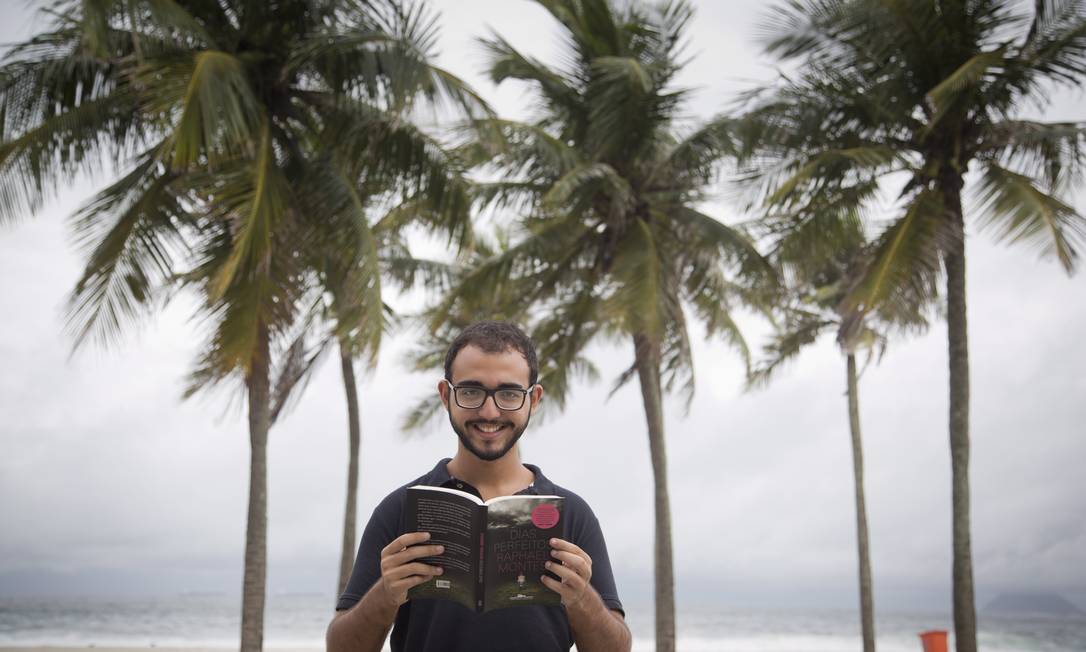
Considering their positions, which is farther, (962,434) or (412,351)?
(412,351)

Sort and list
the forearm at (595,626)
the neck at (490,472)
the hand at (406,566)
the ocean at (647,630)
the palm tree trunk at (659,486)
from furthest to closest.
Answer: the ocean at (647,630) < the palm tree trunk at (659,486) < the neck at (490,472) < the forearm at (595,626) < the hand at (406,566)

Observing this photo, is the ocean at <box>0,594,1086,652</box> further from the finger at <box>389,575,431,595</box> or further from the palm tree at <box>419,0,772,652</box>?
the finger at <box>389,575,431,595</box>

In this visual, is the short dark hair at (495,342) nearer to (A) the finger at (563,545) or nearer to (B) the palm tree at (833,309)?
(A) the finger at (563,545)

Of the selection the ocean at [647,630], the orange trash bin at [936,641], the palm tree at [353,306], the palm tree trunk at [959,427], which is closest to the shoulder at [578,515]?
the palm tree at [353,306]

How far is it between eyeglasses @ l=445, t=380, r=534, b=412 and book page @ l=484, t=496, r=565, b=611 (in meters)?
0.31

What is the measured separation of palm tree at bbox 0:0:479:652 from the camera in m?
9.91

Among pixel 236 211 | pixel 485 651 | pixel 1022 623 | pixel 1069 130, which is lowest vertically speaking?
pixel 1022 623

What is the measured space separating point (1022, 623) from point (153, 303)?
6271 cm

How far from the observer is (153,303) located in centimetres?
1088

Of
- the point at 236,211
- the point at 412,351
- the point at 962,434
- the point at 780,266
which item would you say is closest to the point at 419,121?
the point at 236,211

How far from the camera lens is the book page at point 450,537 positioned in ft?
8.09

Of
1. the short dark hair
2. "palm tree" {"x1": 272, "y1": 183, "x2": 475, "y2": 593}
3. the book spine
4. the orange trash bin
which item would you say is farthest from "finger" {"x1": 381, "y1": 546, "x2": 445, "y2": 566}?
the orange trash bin

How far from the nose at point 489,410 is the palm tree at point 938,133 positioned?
898cm

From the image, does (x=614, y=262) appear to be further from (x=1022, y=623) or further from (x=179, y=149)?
(x=1022, y=623)
